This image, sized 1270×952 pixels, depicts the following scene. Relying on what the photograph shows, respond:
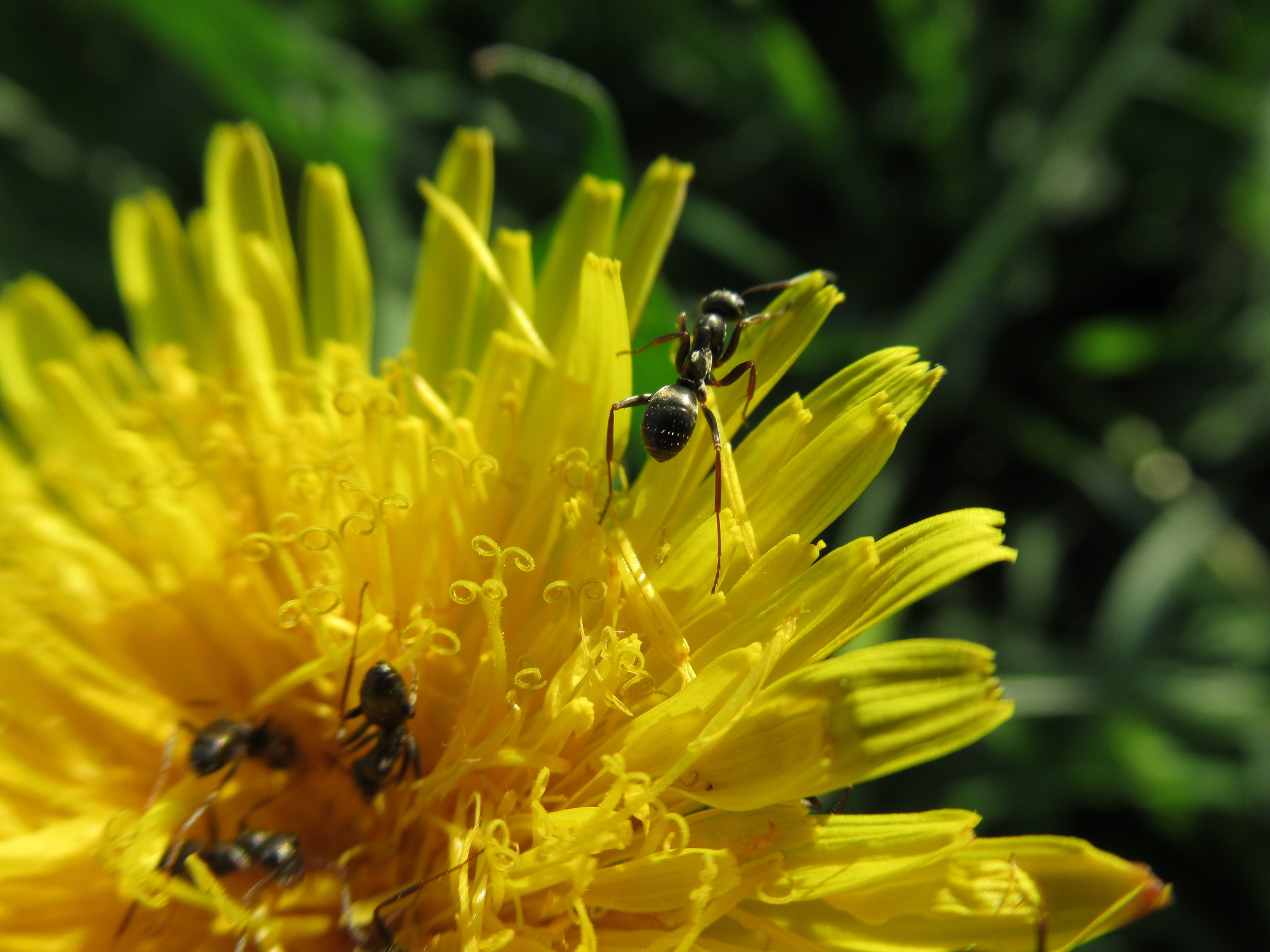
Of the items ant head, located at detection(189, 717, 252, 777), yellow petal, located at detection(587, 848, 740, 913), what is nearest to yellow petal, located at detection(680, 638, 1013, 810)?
yellow petal, located at detection(587, 848, 740, 913)

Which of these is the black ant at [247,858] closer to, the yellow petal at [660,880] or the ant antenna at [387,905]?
the ant antenna at [387,905]

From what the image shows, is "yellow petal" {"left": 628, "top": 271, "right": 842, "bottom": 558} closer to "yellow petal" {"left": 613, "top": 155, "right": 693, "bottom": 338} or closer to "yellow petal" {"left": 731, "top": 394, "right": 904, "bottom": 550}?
"yellow petal" {"left": 731, "top": 394, "right": 904, "bottom": 550}

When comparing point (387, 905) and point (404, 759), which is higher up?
point (404, 759)

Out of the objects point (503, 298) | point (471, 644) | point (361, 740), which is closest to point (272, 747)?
point (361, 740)

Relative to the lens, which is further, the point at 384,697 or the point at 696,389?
the point at 696,389

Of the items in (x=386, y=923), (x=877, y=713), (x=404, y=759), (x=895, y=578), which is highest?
(x=895, y=578)

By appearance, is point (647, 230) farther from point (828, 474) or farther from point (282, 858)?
point (282, 858)

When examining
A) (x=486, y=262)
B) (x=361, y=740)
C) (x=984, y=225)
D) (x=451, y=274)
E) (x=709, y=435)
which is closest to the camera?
(x=709, y=435)
